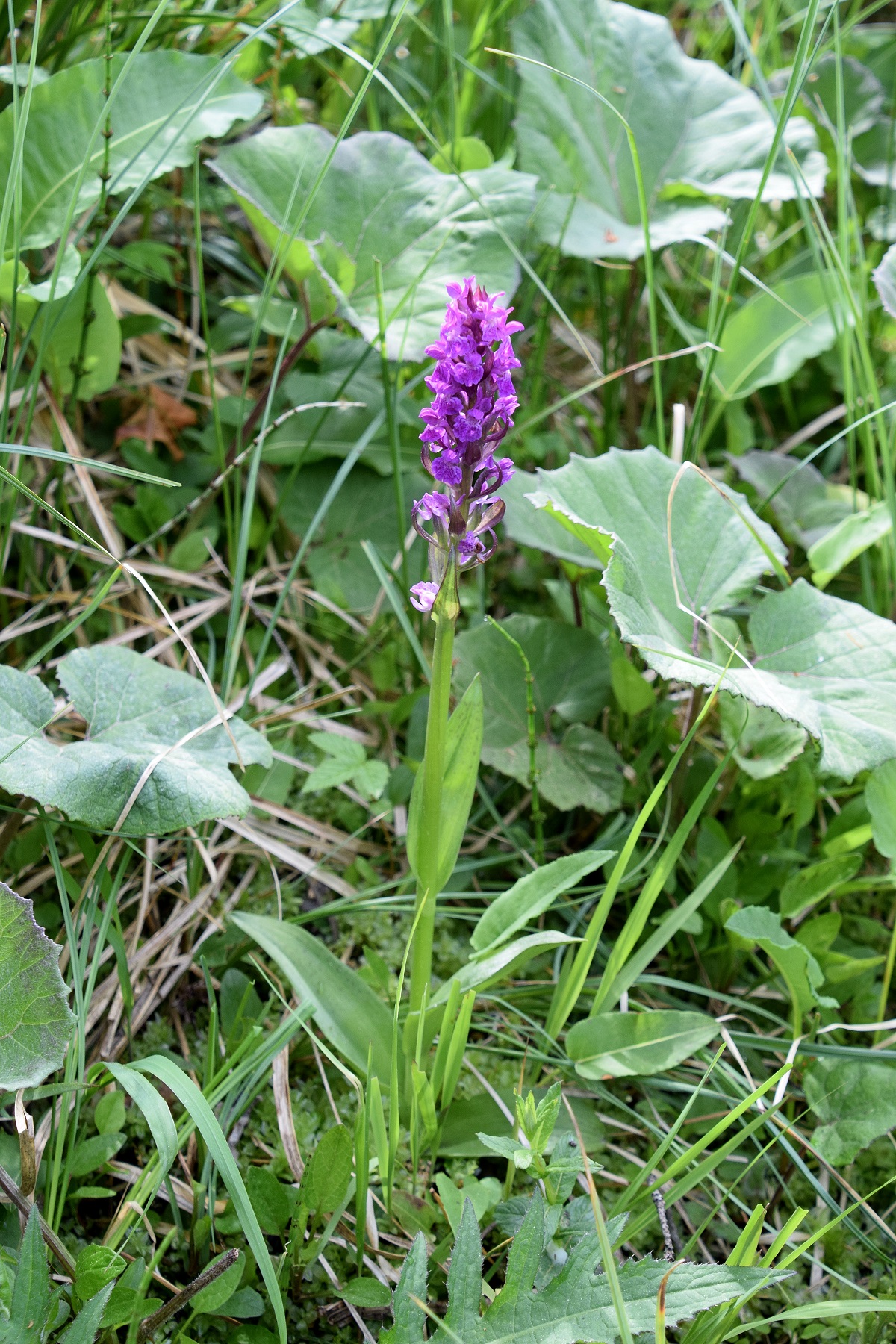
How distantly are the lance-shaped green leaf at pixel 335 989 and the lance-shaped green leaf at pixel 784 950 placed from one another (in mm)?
608

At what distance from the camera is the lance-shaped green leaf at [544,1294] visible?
124cm

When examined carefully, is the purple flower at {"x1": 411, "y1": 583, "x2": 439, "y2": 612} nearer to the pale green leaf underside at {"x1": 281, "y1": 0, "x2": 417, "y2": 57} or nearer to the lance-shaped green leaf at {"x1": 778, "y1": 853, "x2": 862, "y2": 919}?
the lance-shaped green leaf at {"x1": 778, "y1": 853, "x2": 862, "y2": 919}

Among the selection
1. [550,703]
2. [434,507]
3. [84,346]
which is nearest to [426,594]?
[434,507]

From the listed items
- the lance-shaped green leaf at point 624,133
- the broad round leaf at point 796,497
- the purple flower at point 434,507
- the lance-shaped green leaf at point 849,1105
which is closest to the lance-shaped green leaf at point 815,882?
the lance-shaped green leaf at point 849,1105

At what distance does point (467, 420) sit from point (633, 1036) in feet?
3.47

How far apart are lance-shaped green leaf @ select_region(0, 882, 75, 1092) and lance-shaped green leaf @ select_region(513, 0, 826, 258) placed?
81.5 inches

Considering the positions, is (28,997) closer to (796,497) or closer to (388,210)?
(388,210)

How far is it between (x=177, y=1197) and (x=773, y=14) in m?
3.74

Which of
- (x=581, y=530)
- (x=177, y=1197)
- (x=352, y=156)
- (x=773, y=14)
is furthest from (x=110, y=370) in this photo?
(x=773, y=14)

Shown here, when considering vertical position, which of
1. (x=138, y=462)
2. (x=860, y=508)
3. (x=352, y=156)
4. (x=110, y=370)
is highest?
(x=352, y=156)

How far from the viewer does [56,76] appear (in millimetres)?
2047

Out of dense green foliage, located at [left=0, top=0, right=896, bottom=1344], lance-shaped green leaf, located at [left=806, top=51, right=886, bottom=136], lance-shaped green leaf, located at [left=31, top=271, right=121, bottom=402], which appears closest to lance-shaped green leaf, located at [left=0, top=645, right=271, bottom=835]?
dense green foliage, located at [left=0, top=0, right=896, bottom=1344]

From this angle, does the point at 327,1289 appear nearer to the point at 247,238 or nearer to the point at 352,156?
the point at 352,156

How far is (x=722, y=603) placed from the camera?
6.48 feet
